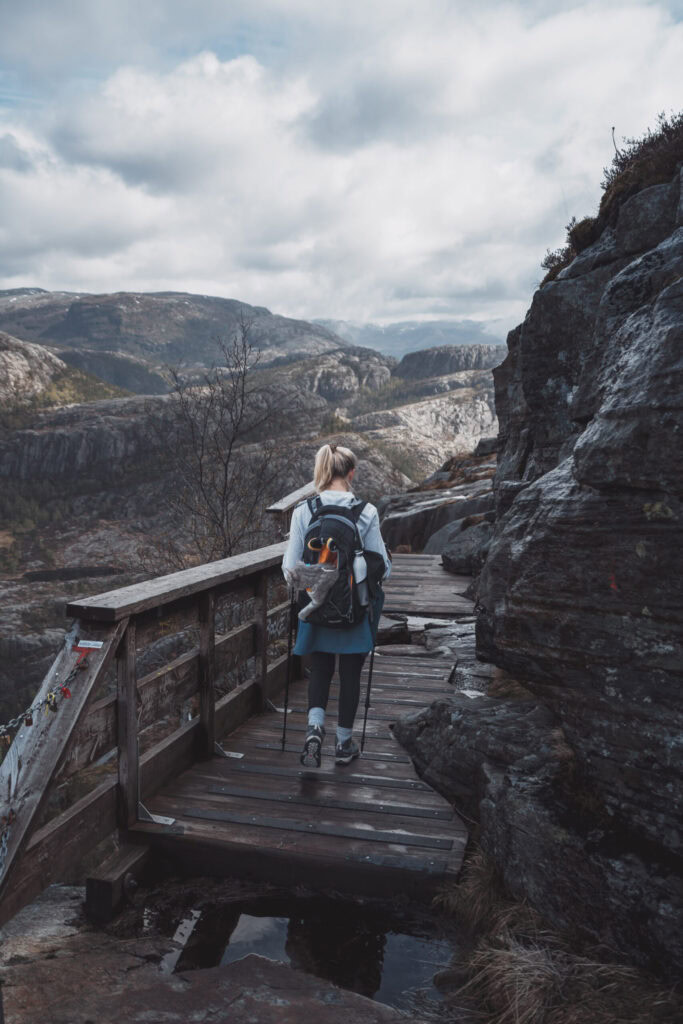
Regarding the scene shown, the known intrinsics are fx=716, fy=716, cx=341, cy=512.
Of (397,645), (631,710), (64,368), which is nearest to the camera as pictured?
(631,710)

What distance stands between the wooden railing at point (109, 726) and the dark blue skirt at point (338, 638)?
64 centimetres

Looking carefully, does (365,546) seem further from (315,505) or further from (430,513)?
(430,513)

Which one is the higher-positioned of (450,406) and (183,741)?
(450,406)

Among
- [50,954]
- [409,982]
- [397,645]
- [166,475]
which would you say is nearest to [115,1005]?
[50,954]

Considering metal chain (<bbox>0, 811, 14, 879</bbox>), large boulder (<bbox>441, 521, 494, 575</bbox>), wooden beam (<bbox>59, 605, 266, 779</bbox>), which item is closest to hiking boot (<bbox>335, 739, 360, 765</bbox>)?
wooden beam (<bbox>59, 605, 266, 779</bbox>)

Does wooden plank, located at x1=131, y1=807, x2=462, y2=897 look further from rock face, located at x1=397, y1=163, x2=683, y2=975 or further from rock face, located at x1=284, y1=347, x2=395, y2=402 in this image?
rock face, located at x1=284, y1=347, x2=395, y2=402

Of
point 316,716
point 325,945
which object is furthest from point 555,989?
point 316,716

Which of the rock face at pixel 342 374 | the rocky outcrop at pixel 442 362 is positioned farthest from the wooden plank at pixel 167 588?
the rocky outcrop at pixel 442 362

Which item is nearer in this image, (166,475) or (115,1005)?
(115,1005)

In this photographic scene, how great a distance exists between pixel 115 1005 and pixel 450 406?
132 metres

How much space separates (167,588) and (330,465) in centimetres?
134

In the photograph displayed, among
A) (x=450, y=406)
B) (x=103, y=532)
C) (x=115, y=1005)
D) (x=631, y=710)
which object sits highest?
(x=450, y=406)

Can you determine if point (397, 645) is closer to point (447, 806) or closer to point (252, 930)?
point (447, 806)

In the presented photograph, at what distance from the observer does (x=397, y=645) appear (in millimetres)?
8461
